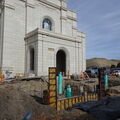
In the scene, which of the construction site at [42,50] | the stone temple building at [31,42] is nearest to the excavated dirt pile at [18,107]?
the construction site at [42,50]

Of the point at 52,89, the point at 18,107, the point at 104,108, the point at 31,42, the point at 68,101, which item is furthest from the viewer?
the point at 31,42

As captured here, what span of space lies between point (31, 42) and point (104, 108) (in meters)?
Result: 17.6

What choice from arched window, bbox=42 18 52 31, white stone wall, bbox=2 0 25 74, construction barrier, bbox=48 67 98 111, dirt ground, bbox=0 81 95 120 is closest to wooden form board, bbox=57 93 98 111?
construction barrier, bbox=48 67 98 111

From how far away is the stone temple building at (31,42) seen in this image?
2281 cm

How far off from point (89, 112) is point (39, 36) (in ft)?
52.4

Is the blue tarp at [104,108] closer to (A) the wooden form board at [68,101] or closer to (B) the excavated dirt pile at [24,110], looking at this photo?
(B) the excavated dirt pile at [24,110]

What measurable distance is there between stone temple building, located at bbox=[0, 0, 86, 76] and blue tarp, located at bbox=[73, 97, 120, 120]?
14005mm

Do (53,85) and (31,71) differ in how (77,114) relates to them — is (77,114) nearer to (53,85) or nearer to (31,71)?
(53,85)

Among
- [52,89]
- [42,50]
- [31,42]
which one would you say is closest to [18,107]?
[52,89]

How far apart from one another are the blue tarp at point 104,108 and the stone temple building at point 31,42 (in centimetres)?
1400

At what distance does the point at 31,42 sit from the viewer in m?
23.7

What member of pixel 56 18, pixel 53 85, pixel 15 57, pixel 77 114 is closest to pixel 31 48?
pixel 15 57

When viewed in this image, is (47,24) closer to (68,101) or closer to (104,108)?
(68,101)

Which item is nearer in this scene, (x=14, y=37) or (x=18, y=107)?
(x=18, y=107)
